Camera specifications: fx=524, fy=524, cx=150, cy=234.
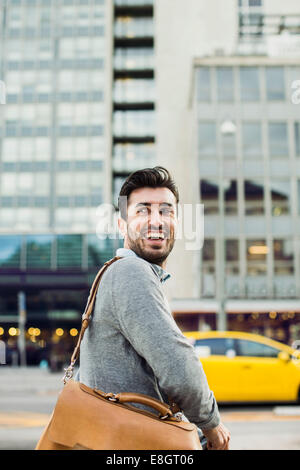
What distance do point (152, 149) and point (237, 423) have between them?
3684 cm

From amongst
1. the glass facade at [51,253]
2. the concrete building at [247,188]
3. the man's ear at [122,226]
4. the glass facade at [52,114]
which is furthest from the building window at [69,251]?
the man's ear at [122,226]

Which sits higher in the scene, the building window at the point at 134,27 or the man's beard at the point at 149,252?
the building window at the point at 134,27

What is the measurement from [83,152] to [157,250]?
4275 cm

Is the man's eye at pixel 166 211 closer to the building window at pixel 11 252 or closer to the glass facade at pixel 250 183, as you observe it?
the glass facade at pixel 250 183

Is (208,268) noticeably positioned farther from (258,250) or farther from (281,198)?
(281,198)

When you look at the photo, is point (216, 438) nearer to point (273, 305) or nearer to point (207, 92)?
point (273, 305)

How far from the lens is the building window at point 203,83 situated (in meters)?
27.5

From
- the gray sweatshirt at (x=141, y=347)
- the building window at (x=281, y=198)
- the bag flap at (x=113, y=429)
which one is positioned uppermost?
the gray sweatshirt at (x=141, y=347)

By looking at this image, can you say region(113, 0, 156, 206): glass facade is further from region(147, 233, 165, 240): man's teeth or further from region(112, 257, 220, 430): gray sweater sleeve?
region(112, 257, 220, 430): gray sweater sleeve

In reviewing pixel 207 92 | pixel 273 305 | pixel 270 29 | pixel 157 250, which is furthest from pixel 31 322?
pixel 157 250

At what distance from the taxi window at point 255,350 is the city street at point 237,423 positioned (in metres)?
1.00

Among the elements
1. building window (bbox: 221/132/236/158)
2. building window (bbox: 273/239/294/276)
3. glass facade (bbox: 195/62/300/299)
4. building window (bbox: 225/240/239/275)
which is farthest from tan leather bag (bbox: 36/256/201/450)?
building window (bbox: 221/132/236/158)

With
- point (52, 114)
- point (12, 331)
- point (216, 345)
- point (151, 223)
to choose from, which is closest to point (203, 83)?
point (12, 331)

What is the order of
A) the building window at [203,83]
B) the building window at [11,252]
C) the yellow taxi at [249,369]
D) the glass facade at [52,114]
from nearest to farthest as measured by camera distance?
the yellow taxi at [249,369]
the building window at [203,83]
the building window at [11,252]
the glass facade at [52,114]
